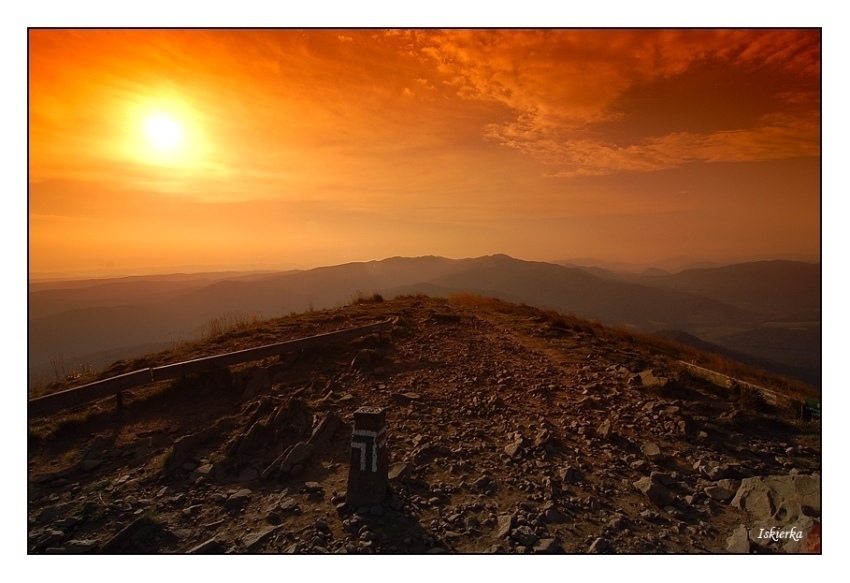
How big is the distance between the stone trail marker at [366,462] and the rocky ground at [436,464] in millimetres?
140

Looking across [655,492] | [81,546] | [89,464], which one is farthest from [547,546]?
→ [89,464]

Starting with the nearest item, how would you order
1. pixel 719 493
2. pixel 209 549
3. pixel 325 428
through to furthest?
pixel 209 549 < pixel 719 493 < pixel 325 428

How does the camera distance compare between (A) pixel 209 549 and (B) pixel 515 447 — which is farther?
(B) pixel 515 447

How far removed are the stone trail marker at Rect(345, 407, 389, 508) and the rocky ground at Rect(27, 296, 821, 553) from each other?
0.46 feet

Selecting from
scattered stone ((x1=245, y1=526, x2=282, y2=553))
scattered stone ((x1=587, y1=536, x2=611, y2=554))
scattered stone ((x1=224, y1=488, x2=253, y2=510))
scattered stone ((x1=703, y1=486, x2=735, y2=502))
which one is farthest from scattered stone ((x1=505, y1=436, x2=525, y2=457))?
scattered stone ((x1=224, y1=488, x2=253, y2=510))

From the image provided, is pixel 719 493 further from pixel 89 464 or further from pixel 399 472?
pixel 89 464

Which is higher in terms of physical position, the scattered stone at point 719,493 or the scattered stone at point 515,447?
the scattered stone at point 515,447

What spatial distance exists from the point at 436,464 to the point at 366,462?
134 cm

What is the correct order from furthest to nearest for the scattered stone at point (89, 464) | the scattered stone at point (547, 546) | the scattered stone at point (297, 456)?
the scattered stone at point (89, 464), the scattered stone at point (297, 456), the scattered stone at point (547, 546)

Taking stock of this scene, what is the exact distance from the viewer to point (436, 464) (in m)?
5.93

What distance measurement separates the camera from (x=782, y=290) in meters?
116

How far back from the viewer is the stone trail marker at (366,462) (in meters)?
4.98

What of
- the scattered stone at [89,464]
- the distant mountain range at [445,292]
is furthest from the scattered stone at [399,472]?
the distant mountain range at [445,292]

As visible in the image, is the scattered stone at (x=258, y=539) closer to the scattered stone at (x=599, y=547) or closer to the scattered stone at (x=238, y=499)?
the scattered stone at (x=238, y=499)
